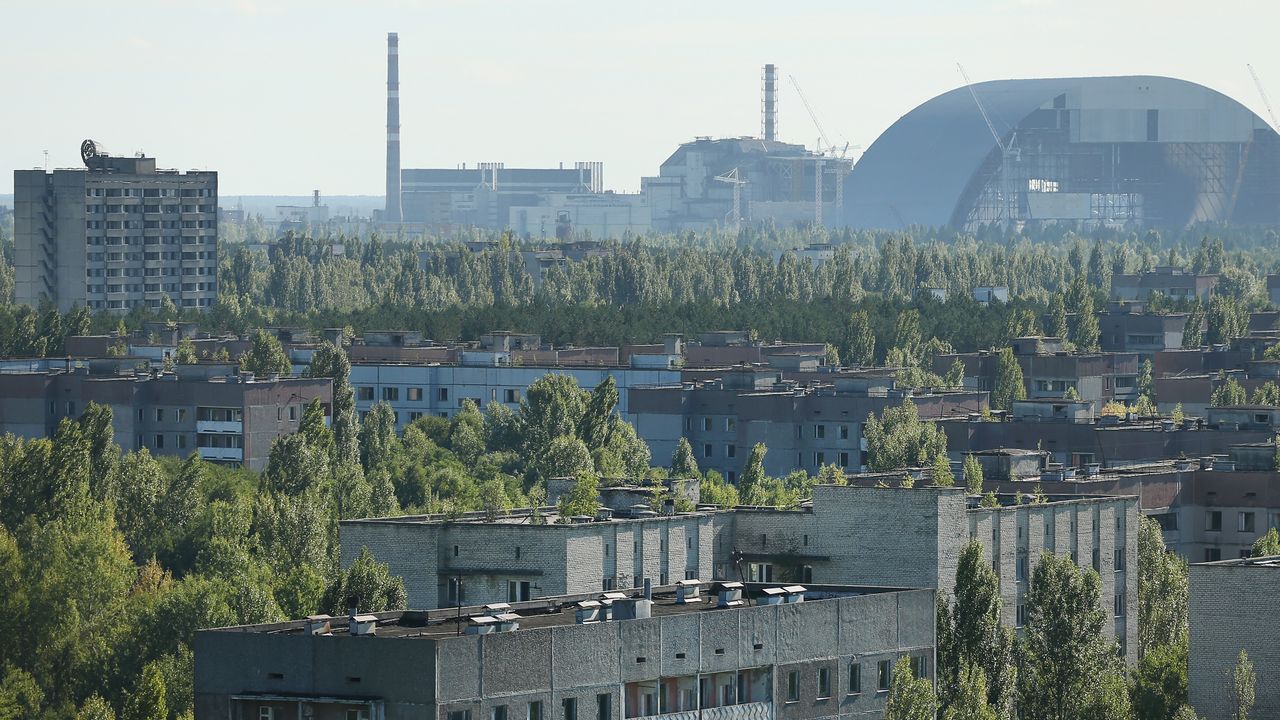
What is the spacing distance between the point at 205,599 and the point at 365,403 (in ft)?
167

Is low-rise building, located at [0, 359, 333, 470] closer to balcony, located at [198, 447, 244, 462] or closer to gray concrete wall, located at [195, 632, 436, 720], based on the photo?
balcony, located at [198, 447, 244, 462]

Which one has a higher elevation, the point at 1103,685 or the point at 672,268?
the point at 672,268

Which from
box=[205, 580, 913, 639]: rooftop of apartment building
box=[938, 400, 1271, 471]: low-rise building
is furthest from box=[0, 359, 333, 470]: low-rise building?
box=[205, 580, 913, 639]: rooftop of apartment building

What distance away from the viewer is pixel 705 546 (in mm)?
48375

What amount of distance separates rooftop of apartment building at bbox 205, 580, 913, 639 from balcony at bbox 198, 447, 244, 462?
168 ft

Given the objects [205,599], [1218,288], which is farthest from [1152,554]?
[1218,288]

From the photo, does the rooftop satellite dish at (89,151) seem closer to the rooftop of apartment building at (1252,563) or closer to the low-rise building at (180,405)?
the low-rise building at (180,405)

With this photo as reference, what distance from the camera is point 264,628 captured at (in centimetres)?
3303

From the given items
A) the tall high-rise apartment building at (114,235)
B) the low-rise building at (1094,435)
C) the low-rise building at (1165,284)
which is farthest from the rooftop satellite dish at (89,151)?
the low-rise building at (1094,435)

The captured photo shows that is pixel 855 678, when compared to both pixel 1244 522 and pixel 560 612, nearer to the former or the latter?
pixel 560 612

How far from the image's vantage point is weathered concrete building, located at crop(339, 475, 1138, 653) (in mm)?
45406

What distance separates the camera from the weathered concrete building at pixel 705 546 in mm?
45406

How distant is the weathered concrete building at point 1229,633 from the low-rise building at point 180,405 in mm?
47237

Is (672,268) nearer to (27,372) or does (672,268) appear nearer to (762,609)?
(27,372)
